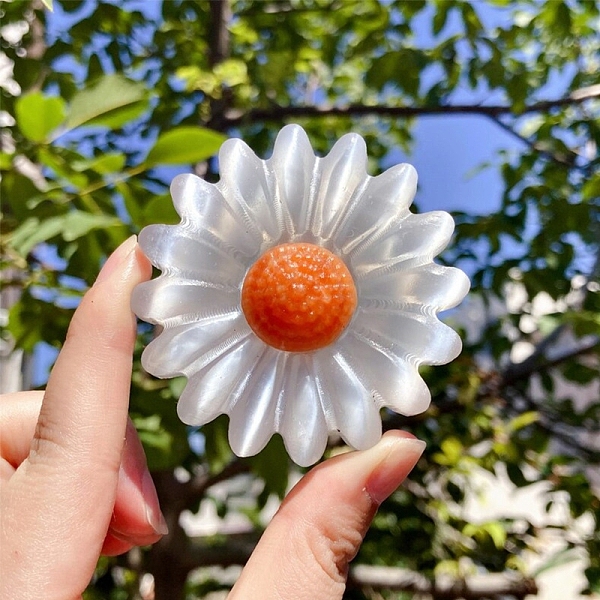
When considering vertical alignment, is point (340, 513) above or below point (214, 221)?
below

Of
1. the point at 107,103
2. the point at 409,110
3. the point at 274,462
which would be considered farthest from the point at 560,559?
the point at 107,103

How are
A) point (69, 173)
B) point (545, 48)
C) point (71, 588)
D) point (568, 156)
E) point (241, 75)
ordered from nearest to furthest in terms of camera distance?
point (71, 588) < point (69, 173) < point (241, 75) < point (568, 156) < point (545, 48)

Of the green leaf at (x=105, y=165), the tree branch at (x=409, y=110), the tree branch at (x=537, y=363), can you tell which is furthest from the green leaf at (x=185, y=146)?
the tree branch at (x=537, y=363)

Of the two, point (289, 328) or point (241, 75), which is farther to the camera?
point (241, 75)

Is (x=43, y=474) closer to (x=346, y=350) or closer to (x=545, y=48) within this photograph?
(x=346, y=350)

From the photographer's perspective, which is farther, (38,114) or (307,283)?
(38,114)

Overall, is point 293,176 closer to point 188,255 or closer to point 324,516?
point 188,255

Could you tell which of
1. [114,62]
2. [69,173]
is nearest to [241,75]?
[114,62]

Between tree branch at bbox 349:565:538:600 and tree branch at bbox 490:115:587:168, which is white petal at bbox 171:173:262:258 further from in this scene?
tree branch at bbox 349:565:538:600
